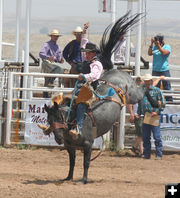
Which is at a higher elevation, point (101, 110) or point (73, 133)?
point (101, 110)

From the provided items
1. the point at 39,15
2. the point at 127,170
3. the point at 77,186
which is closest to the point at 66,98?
the point at 77,186

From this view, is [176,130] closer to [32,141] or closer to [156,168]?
[156,168]

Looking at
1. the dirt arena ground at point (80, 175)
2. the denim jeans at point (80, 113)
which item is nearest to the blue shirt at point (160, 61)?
the dirt arena ground at point (80, 175)

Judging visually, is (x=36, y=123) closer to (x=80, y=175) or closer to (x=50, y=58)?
(x=50, y=58)

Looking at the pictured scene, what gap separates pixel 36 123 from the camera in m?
12.7

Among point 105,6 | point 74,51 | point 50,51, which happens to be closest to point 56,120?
point 74,51

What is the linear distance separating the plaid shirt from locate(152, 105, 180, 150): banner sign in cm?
59

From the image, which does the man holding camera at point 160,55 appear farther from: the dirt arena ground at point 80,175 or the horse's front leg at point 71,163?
the horse's front leg at point 71,163

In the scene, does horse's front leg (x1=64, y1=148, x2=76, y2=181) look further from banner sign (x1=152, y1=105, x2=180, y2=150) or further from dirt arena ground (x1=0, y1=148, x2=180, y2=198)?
banner sign (x1=152, y1=105, x2=180, y2=150)

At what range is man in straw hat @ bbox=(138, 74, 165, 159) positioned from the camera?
457 inches

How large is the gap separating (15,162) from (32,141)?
1.70 meters

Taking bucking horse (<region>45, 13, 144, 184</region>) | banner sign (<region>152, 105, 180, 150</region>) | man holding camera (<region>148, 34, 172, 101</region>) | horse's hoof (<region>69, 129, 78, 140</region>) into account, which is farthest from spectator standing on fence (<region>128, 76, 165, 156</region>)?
horse's hoof (<region>69, 129, 78, 140</region>)

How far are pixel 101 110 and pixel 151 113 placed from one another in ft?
7.78

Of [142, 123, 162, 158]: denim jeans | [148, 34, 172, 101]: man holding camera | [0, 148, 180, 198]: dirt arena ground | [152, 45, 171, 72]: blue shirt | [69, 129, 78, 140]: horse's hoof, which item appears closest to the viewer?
[0, 148, 180, 198]: dirt arena ground
